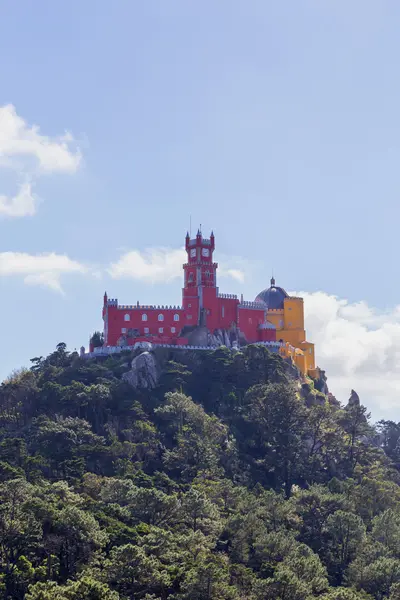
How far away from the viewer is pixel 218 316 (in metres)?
109

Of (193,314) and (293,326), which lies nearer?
(193,314)

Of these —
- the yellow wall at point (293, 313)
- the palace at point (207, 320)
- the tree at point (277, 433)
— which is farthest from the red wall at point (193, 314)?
the tree at point (277, 433)

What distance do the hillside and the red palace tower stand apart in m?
3.73

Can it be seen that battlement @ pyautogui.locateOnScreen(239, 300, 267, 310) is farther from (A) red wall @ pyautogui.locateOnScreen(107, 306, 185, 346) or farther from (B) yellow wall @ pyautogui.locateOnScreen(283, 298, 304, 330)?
(A) red wall @ pyautogui.locateOnScreen(107, 306, 185, 346)

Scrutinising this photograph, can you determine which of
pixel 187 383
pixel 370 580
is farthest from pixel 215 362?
pixel 370 580

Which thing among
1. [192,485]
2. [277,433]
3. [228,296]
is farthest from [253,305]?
[192,485]

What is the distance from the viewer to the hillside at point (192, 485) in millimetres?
62375

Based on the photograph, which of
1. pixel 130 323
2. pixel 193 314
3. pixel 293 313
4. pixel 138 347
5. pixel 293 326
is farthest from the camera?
pixel 293 313

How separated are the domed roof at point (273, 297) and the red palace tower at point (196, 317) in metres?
2.66

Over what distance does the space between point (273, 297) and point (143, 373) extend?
22424 mm

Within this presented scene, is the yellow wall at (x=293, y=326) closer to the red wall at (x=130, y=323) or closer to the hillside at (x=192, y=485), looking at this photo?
the hillside at (x=192, y=485)

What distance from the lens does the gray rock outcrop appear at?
323 ft

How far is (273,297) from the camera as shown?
11506 cm

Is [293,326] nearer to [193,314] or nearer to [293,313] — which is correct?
[293,313]
